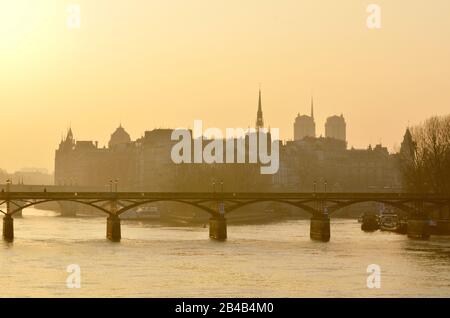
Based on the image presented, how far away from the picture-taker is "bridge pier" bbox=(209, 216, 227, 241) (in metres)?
86.2

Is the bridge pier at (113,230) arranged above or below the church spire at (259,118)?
below

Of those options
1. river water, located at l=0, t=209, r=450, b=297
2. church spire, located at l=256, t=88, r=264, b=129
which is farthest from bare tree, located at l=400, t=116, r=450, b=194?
church spire, located at l=256, t=88, r=264, b=129

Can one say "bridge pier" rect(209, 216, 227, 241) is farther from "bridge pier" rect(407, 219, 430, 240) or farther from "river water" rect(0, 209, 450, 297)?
"bridge pier" rect(407, 219, 430, 240)

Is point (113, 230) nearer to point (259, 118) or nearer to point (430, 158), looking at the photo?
point (430, 158)

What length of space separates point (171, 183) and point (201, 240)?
260 feet

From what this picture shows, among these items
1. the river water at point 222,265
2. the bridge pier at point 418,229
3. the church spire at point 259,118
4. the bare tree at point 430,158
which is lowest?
the river water at point 222,265

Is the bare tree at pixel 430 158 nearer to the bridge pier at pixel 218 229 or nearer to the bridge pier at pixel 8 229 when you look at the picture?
the bridge pier at pixel 218 229

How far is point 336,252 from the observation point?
241 feet

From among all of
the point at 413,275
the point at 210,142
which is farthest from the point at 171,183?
the point at 413,275

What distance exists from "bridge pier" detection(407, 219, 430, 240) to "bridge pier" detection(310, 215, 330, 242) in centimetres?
736

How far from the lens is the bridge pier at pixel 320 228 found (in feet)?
282

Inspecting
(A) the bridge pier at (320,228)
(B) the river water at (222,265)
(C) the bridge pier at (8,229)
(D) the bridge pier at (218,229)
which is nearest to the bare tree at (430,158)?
(B) the river water at (222,265)

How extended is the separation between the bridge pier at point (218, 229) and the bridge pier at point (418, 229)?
1569cm
